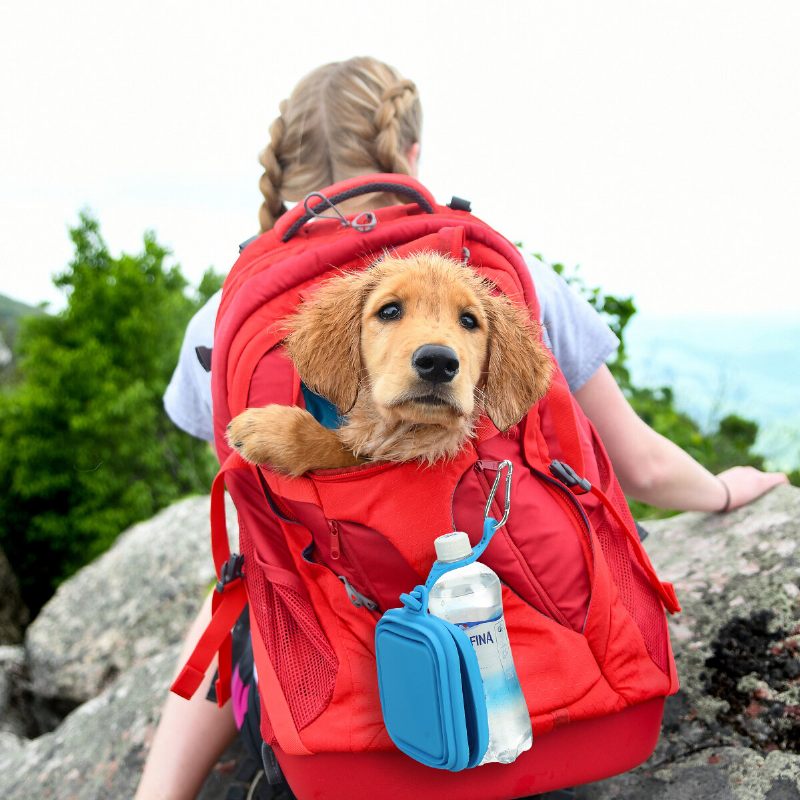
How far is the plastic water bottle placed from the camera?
139 centimetres

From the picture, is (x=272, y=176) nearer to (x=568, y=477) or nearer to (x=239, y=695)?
(x=568, y=477)

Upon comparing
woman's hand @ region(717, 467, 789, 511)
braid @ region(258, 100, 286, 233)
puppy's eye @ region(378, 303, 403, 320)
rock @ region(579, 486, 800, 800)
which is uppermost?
braid @ region(258, 100, 286, 233)

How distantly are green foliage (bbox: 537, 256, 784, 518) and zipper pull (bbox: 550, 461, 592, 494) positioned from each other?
2047 mm

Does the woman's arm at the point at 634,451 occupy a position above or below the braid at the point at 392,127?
below

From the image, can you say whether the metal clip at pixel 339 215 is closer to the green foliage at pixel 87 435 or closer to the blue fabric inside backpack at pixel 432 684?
the blue fabric inside backpack at pixel 432 684

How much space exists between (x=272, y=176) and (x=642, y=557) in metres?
1.57

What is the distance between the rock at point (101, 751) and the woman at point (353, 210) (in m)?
0.32

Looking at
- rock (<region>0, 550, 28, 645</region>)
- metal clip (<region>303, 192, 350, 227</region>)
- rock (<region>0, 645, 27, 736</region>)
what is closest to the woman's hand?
metal clip (<region>303, 192, 350, 227</region>)

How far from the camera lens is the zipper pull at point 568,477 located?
5.16 ft

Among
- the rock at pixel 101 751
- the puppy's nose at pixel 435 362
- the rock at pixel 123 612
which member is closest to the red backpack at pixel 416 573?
the puppy's nose at pixel 435 362

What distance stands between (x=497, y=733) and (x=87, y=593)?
17.4 ft

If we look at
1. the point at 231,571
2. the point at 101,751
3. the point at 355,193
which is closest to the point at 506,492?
the point at 231,571

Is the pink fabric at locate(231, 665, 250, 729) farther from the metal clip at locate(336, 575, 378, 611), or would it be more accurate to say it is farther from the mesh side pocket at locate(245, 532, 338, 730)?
the metal clip at locate(336, 575, 378, 611)

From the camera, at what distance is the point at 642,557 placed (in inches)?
66.2
